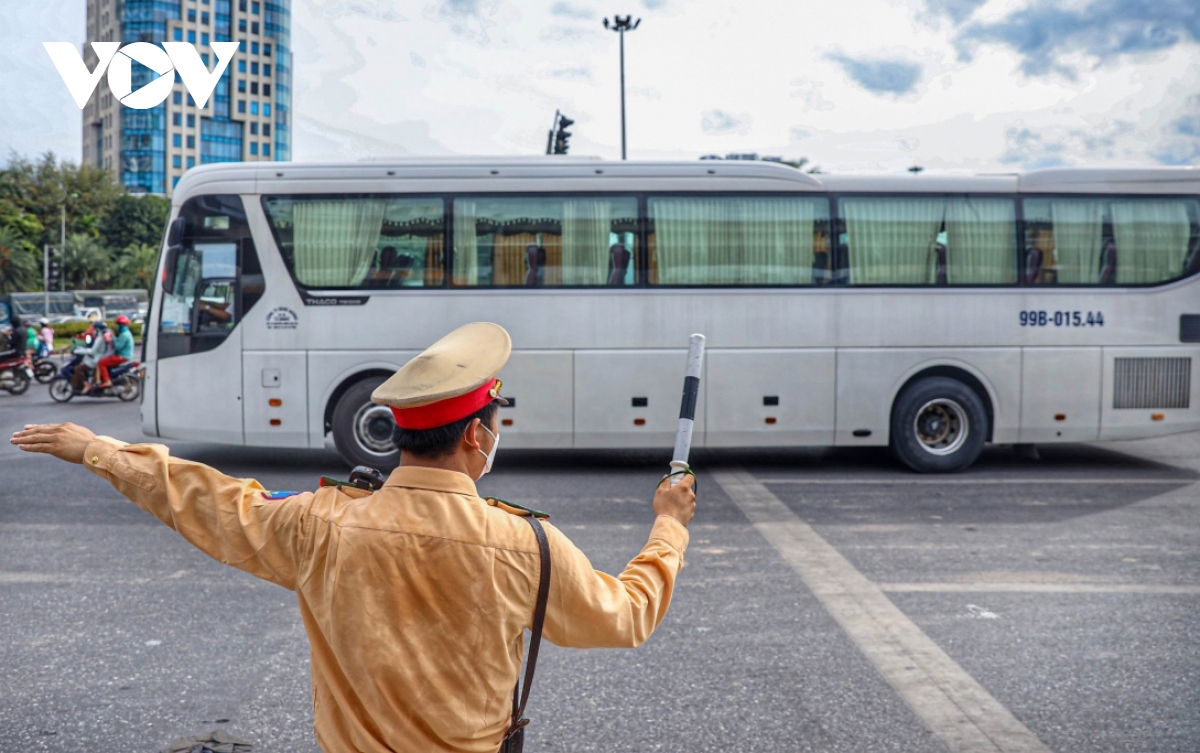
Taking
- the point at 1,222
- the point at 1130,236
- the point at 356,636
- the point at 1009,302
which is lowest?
the point at 356,636

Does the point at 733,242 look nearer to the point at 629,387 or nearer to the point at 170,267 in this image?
the point at 629,387

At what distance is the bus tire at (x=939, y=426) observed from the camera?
11.5 metres

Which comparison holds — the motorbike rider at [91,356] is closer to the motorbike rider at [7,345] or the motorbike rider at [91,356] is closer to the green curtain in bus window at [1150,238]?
the motorbike rider at [7,345]

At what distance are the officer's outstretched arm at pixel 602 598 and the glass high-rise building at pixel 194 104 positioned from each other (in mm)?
133158

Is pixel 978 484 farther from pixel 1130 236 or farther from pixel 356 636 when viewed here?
pixel 356 636

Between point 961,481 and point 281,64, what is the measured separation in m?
143

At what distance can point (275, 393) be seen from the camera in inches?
444

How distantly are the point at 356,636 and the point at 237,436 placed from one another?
9.78m

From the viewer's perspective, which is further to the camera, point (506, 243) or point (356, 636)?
point (506, 243)

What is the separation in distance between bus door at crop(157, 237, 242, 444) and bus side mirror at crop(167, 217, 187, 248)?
0.06 meters

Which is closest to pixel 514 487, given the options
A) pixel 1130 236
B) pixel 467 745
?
pixel 1130 236

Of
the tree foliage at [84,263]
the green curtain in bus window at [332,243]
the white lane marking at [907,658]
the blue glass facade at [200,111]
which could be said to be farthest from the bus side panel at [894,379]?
the blue glass facade at [200,111]

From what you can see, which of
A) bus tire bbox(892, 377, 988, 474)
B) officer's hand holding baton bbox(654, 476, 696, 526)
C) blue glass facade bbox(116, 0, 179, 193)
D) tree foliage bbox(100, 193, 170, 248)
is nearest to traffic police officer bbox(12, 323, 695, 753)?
officer's hand holding baton bbox(654, 476, 696, 526)

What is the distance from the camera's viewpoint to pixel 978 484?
1074 cm
